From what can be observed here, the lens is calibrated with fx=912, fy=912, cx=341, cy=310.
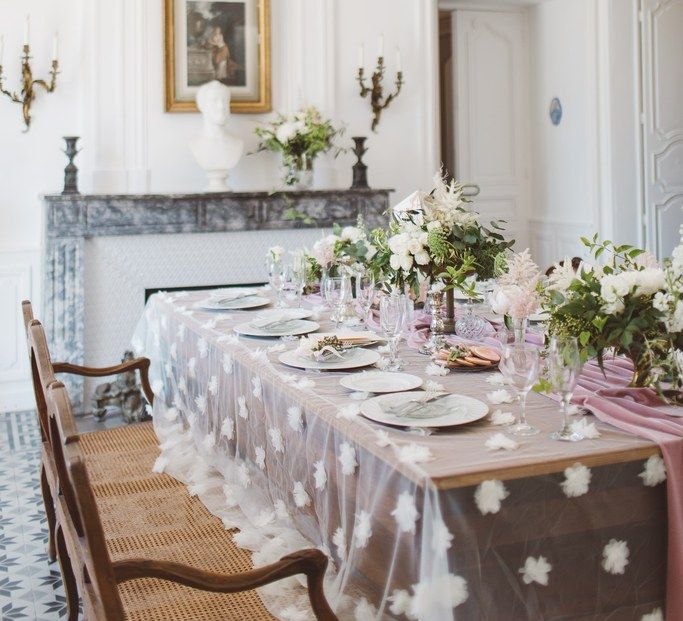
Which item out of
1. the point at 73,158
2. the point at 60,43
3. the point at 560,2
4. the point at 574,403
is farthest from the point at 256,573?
the point at 560,2

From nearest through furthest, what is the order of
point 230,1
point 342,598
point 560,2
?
point 342,598, point 230,1, point 560,2

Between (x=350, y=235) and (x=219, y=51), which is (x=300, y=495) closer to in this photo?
(x=350, y=235)

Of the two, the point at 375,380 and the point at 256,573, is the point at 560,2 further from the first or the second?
the point at 256,573

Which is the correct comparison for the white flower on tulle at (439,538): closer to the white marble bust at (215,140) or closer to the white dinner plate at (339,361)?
the white dinner plate at (339,361)

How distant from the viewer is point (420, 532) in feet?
5.53

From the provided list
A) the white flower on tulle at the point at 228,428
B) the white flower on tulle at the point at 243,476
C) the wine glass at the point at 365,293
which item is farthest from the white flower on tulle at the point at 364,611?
the wine glass at the point at 365,293

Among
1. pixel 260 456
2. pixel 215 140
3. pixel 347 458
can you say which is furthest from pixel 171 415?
pixel 215 140

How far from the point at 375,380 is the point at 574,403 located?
1.76 ft

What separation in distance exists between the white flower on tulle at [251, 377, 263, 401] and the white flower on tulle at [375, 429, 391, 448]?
31.3 inches

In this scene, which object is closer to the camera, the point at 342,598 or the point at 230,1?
the point at 342,598

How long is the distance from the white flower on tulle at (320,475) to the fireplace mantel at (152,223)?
3.45 meters

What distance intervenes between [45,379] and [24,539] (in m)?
1.82

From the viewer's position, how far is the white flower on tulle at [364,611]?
1.89 metres

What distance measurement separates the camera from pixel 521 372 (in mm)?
2006
